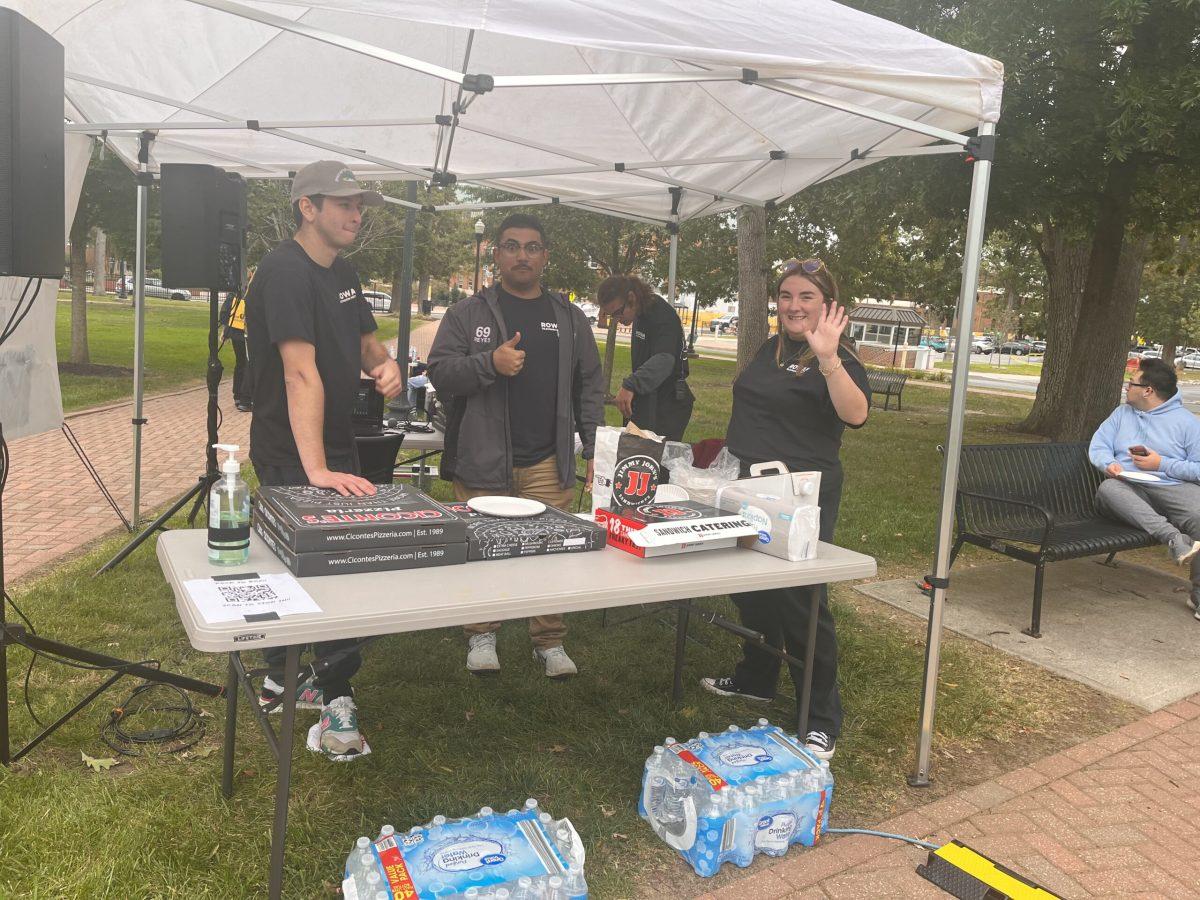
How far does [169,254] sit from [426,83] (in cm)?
174

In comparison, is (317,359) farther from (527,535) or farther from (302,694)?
(302,694)

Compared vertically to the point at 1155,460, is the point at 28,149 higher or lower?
higher

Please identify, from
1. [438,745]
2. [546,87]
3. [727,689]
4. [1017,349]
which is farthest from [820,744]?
[1017,349]

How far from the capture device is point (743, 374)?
3305 mm

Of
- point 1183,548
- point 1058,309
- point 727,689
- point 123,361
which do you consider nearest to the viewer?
point 727,689

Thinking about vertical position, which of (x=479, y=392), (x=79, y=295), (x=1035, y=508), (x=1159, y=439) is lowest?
(x=1035, y=508)

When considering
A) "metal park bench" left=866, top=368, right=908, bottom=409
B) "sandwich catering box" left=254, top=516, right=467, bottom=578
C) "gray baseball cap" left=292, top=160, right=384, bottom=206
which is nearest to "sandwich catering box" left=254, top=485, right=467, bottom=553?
"sandwich catering box" left=254, top=516, right=467, bottom=578

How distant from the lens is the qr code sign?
2.02 meters

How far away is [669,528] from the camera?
2646 mm

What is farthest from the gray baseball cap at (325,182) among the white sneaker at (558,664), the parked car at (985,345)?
the parked car at (985,345)

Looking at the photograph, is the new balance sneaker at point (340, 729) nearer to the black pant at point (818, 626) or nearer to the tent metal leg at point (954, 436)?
the black pant at point (818, 626)

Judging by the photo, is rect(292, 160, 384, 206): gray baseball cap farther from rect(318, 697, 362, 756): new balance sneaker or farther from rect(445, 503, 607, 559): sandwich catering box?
rect(318, 697, 362, 756): new balance sneaker

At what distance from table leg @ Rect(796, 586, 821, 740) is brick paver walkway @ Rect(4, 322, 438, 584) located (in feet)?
14.3

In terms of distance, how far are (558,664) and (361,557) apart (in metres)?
1.76
